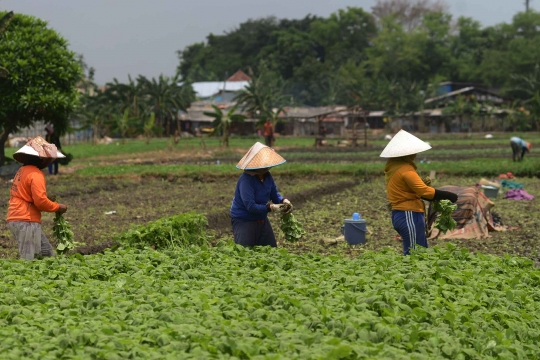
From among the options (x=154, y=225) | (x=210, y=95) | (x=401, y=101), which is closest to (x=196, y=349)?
(x=154, y=225)

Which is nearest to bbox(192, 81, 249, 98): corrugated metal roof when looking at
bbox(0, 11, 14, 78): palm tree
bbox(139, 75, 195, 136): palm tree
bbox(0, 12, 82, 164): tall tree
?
bbox(139, 75, 195, 136): palm tree

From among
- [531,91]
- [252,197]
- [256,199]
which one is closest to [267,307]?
[252,197]

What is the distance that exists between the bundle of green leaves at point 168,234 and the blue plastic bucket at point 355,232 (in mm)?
2202

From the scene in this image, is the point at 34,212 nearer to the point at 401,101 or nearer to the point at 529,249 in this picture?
the point at 529,249

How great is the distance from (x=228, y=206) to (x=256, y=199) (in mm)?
7925

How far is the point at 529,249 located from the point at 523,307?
4.99 meters

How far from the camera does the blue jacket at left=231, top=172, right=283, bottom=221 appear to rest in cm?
905

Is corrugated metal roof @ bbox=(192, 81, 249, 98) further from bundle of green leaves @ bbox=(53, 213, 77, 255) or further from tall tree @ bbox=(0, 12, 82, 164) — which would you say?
bundle of green leaves @ bbox=(53, 213, 77, 255)

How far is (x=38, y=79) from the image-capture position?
2527cm

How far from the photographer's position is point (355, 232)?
1227 cm

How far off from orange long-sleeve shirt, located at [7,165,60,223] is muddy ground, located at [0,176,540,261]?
2.16m

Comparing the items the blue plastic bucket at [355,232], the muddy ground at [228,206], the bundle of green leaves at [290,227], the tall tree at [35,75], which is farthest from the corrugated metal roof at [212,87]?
the bundle of green leaves at [290,227]

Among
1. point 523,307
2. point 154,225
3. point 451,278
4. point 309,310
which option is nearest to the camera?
point 309,310

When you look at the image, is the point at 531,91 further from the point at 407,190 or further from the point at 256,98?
the point at 407,190
